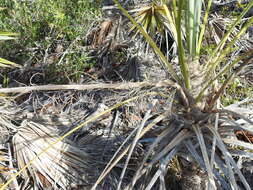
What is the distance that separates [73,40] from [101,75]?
1.76ft

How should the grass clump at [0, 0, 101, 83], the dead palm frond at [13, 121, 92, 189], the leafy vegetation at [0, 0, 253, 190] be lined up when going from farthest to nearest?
the grass clump at [0, 0, 101, 83] < the dead palm frond at [13, 121, 92, 189] < the leafy vegetation at [0, 0, 253, 190]

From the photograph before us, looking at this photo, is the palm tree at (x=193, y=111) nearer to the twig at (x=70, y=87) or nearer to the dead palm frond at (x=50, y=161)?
the twig at (x=70, y=87)

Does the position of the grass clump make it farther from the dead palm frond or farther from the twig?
the twig

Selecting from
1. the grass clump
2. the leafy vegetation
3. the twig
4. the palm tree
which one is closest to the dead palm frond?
the leafy vegetation

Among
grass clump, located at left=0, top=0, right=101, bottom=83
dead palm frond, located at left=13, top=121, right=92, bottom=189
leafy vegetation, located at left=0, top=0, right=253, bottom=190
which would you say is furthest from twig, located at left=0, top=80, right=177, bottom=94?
grass clump, located at left=0, top=0, right=101, bottom=83

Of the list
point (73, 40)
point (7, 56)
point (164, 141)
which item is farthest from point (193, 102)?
point (7, 56)

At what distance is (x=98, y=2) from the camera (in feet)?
13.3

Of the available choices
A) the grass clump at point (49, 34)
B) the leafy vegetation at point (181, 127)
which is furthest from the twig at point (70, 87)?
the grass clump at point (49, 34)

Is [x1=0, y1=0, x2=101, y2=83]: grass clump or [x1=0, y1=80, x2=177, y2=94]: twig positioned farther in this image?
[x1=0, y1=0, x2=101, y2=83]: grass clump

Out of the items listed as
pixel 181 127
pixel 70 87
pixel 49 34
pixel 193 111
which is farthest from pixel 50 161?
pixel 49 34

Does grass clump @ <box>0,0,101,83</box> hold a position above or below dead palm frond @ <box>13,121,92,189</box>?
above

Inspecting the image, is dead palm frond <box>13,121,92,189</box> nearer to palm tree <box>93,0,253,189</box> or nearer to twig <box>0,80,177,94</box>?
palm tree <box>93,0,253,189</box>

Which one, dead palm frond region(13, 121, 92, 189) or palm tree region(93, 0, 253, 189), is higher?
palm tree region(93, 0, 253, 189)

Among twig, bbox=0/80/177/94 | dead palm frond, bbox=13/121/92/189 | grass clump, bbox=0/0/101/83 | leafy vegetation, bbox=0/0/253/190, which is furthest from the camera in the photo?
grass clump, bbox=0/0/101/83
